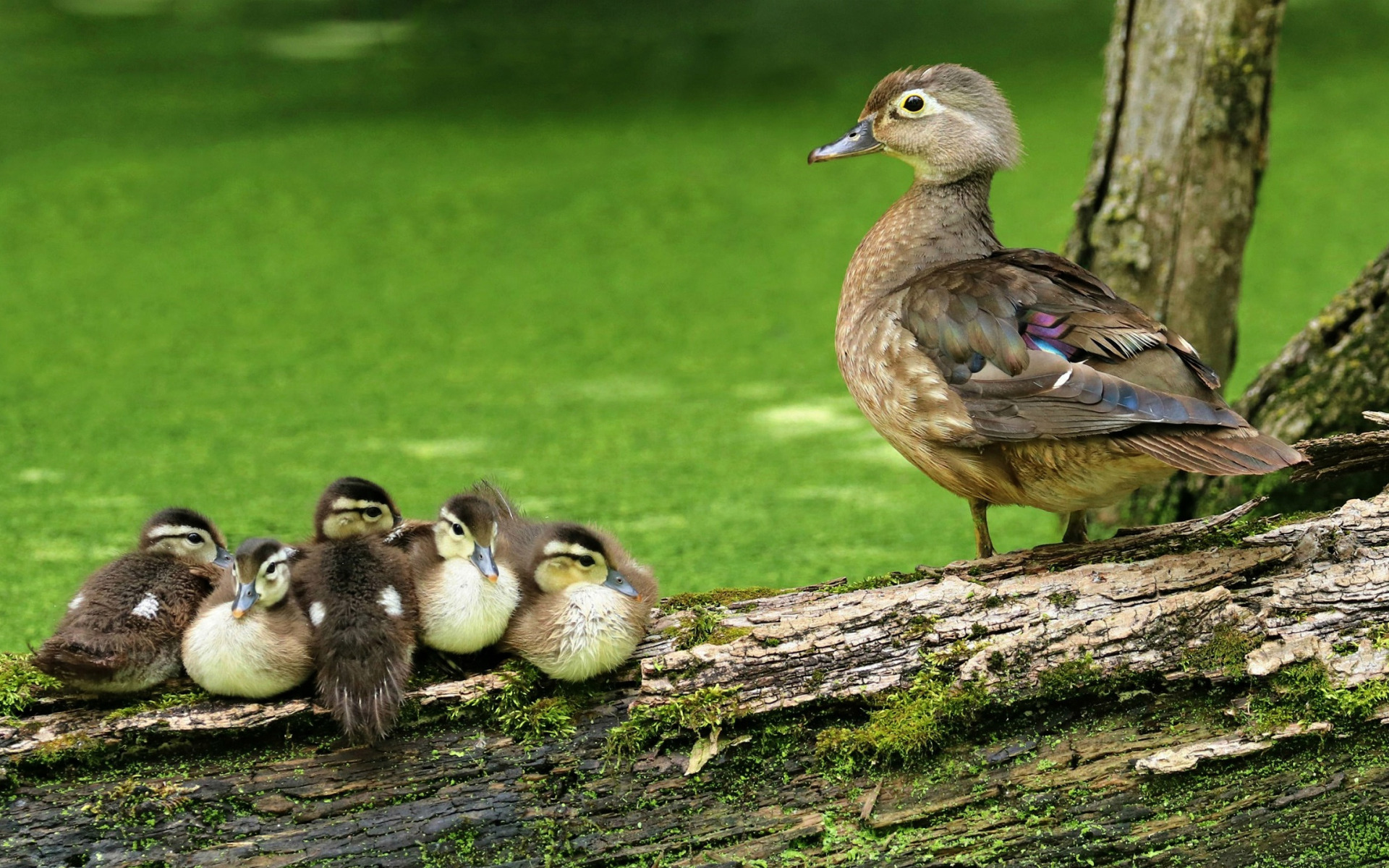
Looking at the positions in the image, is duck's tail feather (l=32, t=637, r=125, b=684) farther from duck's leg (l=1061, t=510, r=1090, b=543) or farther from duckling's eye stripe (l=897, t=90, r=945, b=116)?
duckling's eye stripe (l=897, t=90, r=945, b=116)

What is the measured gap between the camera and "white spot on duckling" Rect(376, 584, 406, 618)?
2156 millimetres

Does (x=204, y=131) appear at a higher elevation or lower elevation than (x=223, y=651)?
higher

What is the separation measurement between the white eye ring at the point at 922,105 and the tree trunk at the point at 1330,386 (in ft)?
4.21

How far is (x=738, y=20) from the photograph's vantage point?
30.2 ft

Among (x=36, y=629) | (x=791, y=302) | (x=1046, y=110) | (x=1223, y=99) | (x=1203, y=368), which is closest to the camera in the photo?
(x=1203, y=368)

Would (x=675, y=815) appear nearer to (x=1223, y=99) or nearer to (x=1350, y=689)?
(x=1350, y=689)

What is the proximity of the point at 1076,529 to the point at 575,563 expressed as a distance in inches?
42.0

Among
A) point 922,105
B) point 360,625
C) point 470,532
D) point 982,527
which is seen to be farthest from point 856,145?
point 360,625

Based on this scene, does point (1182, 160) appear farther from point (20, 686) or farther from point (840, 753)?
point (20, 686)

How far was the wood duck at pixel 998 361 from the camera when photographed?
2.18m

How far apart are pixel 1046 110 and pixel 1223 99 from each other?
3.42 metres

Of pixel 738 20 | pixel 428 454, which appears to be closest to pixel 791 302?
pixel 428 454

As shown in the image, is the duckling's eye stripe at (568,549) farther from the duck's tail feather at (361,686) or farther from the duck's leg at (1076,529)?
the duck's leg at (1076,529)

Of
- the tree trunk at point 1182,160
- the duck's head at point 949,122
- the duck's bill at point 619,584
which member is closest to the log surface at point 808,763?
the duck's bill at point 619,584
